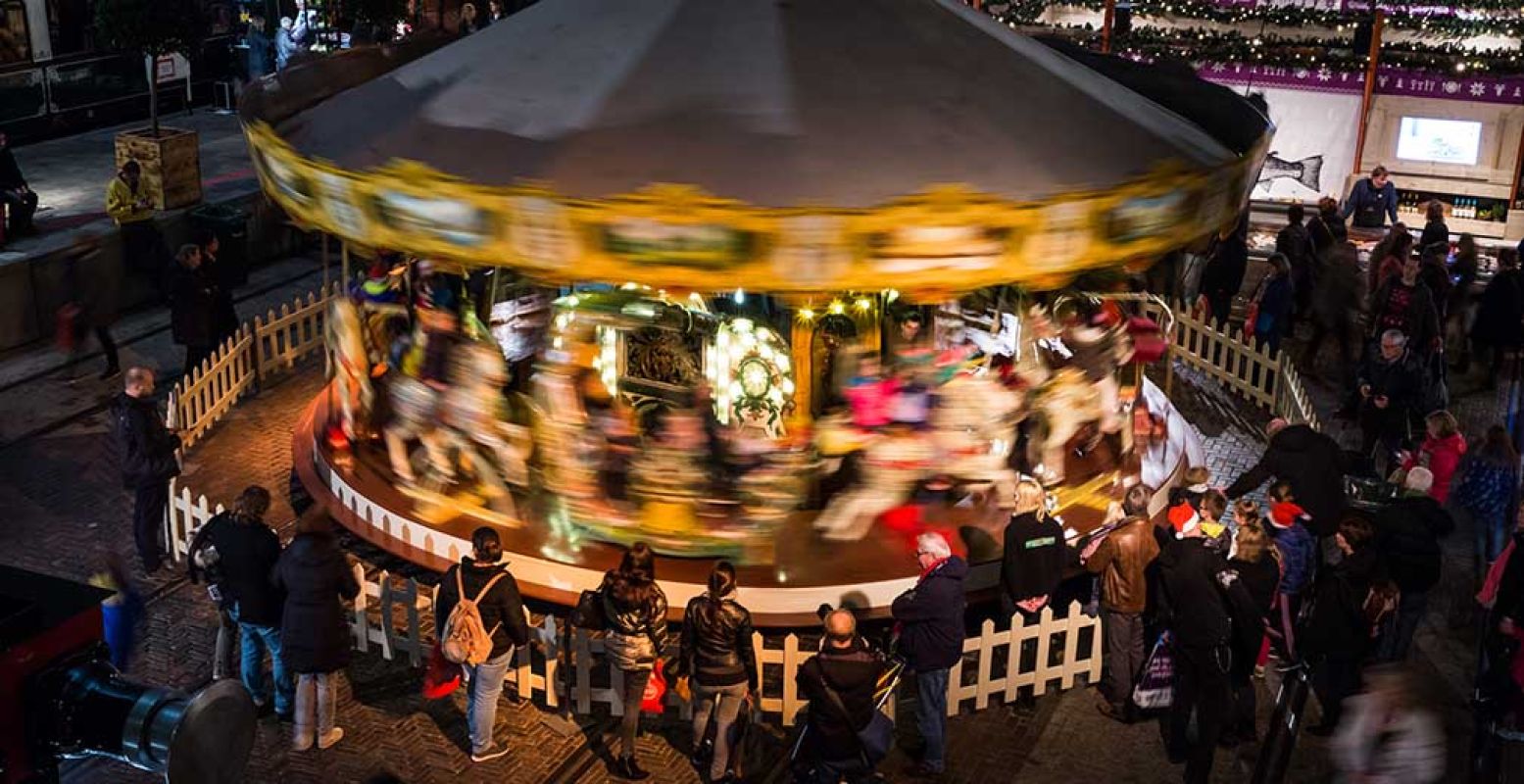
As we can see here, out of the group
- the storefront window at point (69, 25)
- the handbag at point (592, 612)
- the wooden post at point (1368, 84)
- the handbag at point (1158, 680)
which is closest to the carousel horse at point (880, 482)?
the handbag at point (1158, 680)

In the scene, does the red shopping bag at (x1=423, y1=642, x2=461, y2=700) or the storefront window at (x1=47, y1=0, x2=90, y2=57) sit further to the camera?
the storefront window at (x1=47, y1=0, x2=90, y2=57)

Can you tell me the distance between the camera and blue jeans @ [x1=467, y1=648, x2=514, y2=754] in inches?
345

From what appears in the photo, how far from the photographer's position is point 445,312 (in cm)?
1119

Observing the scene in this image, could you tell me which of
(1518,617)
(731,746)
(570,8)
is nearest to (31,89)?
(570,8)

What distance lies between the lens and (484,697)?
8.87m

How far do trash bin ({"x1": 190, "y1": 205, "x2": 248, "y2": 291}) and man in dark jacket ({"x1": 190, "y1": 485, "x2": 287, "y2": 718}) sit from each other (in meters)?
9.82

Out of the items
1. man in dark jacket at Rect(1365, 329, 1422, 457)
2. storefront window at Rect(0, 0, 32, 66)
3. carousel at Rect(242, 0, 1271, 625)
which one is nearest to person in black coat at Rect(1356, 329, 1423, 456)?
man in dark jacket at Rect(1365, 329, 1422, 457)

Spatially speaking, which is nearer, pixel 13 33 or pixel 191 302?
pixel 191 302

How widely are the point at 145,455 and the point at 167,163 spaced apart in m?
9.28

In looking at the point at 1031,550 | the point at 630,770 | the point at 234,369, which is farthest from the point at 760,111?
the point at 234,369

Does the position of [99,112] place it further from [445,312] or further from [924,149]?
[924,149]

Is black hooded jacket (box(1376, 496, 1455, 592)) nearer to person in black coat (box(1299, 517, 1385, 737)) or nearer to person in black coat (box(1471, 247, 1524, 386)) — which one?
person in black coat (box(1299, 517, 1385, 737))

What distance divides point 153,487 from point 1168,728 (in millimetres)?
7033

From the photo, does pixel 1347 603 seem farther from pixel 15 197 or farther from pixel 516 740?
pixel 15 197
